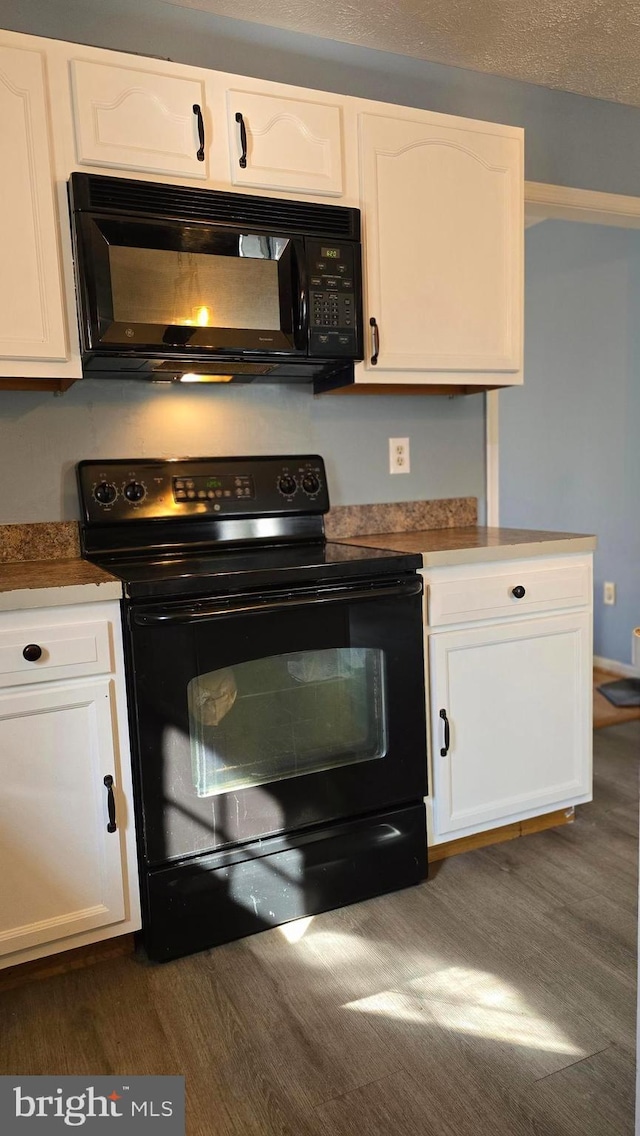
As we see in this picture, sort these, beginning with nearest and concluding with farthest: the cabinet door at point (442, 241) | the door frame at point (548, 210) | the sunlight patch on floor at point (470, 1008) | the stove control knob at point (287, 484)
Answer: the sunlight patch on floor at point (470, 1008) → the cabinet door at point (442, 241) → the stove control knob at point (287, 484) → the door frame at point (548, 210)

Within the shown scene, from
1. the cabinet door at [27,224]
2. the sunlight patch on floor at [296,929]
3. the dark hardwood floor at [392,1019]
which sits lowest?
the sunlight patch on floor at [296,929]

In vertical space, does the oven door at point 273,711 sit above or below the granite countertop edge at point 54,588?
below

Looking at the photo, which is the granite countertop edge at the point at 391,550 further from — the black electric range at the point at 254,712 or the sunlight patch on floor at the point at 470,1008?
the sunlight patch on floor at the point at 470,1008

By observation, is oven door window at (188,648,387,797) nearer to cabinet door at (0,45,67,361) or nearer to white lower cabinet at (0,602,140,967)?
white lower cabinet at (0,602,140,967)

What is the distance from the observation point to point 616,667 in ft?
12.9

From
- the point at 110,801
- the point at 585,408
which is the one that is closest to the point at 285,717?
the point at 110,801

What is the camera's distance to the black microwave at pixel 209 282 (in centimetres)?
175

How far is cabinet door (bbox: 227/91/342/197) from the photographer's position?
6.19 feet

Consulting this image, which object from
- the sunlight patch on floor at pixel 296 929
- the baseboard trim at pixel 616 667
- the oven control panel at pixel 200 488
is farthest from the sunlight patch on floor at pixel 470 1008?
the baseboard trim at pixel 616 667

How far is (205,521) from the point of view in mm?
2135

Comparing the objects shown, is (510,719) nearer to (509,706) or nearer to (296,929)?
(509,706)

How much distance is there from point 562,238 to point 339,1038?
387 centimetres

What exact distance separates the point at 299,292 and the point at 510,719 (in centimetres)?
129

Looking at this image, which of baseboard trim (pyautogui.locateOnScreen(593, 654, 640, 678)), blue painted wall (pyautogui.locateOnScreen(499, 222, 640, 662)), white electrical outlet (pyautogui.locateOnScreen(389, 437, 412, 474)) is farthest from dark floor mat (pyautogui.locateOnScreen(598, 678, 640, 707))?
white electrical outlet (pyautogui.locateOnScreen(389, 437, 412, 474))
